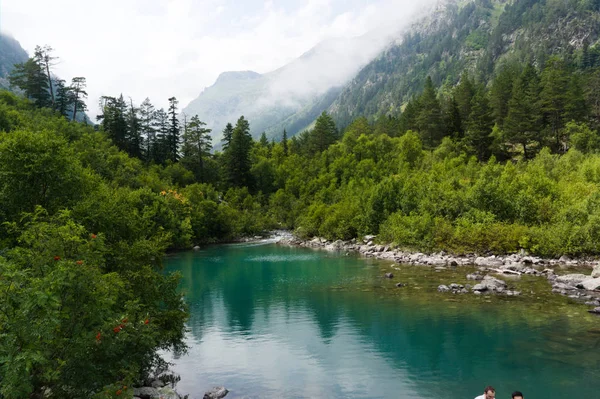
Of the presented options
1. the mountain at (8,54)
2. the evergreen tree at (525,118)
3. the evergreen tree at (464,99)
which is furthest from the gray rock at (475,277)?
the mountain at (8,54)

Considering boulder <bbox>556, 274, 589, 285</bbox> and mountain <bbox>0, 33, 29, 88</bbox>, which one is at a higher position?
mountain <bbox>0, 33, 29, 88</bbox>

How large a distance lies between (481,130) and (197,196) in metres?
56.4

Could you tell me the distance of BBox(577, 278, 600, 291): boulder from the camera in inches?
1209

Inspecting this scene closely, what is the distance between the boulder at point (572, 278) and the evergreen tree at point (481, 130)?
51205 millimetres

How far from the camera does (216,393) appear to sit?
56.0 feet

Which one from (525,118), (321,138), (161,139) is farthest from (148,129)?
(525,118)

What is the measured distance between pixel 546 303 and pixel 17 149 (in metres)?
32.6

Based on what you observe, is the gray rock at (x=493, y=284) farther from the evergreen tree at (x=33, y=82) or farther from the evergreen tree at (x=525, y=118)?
the evergreen tree at (x=33, y=82)

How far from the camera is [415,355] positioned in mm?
21625

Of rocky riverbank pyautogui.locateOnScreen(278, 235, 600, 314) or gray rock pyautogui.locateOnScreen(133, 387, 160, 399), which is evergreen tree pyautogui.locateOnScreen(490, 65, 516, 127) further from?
gray rock pyautogui.locateOnScreen(133, 387, 160, 399)

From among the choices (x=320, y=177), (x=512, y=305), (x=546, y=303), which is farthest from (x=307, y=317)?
(x=320, y=177)

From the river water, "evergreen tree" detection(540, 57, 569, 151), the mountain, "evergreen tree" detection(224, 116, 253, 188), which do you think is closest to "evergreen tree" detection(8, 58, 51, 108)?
"evergreen tree" detection(224, 116, 253, 188)

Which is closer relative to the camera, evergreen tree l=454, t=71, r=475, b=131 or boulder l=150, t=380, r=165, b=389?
boulder l=150, t=380, r=165, b=389

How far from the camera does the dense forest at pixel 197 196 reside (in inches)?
440
